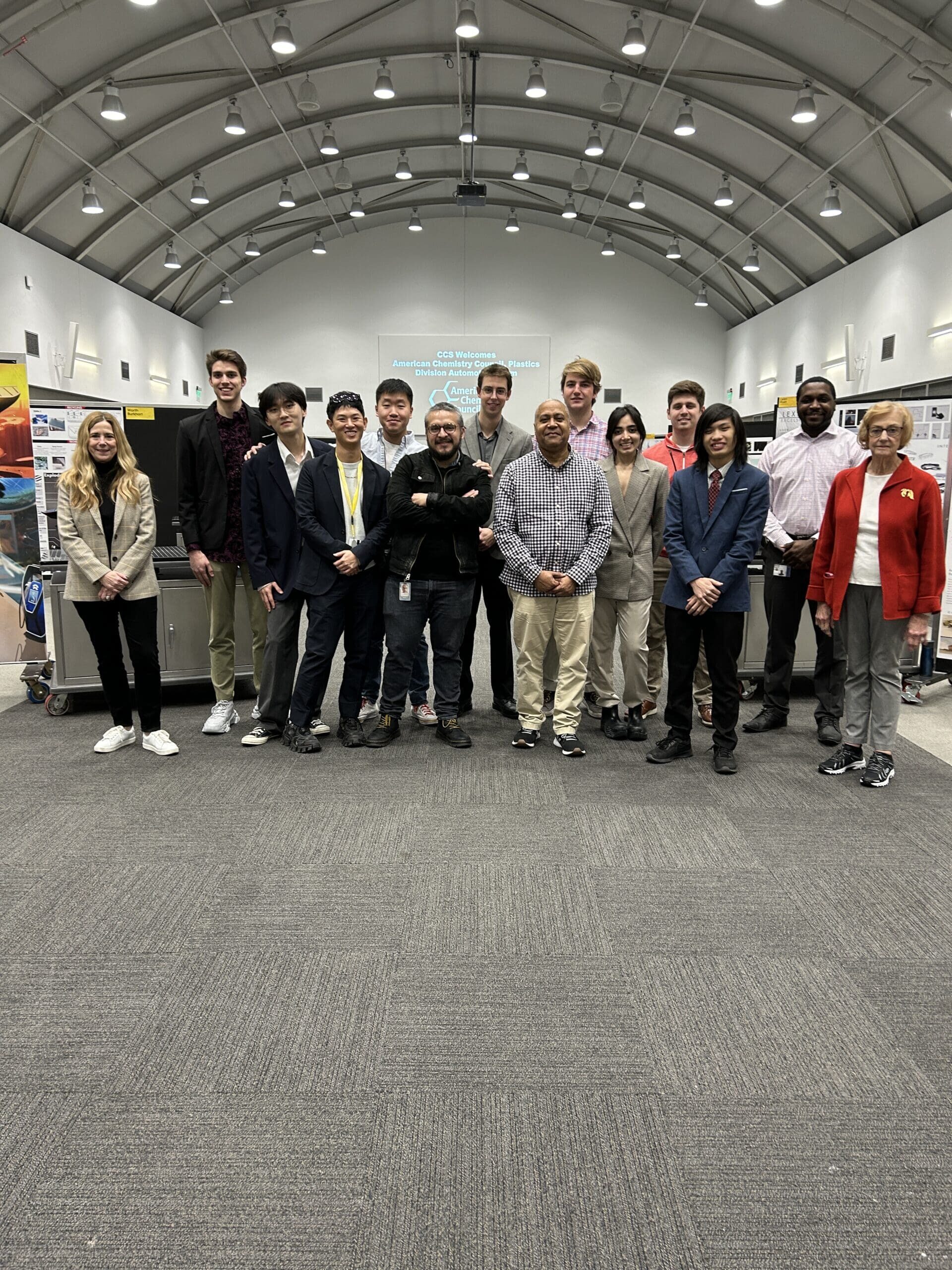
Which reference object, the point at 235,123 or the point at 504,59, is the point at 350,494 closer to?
the point at 235,123

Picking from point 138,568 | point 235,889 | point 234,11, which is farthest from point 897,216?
point 235,889

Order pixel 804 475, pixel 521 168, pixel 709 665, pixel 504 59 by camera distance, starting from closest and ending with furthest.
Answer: pixel 709 665 → pixel 804 475 → pixel 504 59 → pixel 521 168

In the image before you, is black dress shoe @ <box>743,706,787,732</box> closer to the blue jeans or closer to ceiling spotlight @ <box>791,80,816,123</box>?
the blue jeans

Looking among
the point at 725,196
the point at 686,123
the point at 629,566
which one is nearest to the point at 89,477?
the point at 629,566

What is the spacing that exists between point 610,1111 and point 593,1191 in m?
0.19

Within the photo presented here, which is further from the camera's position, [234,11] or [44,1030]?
[234,11]

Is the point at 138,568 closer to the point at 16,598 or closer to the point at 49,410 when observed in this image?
the point at 49,410

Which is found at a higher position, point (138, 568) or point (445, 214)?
point (445, 214)

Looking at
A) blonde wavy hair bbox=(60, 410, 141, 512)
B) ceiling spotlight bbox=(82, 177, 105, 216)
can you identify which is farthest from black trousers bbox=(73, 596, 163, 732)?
ceiling spotlight bbox=(82, 177, 105, 216)

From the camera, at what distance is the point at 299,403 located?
12.6 feet

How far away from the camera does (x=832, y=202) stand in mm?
10438

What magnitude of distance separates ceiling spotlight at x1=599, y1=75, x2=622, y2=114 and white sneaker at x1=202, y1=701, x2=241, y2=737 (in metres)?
9.31

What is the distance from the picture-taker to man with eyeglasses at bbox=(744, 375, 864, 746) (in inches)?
153

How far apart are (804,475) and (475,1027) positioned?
3065 mm
